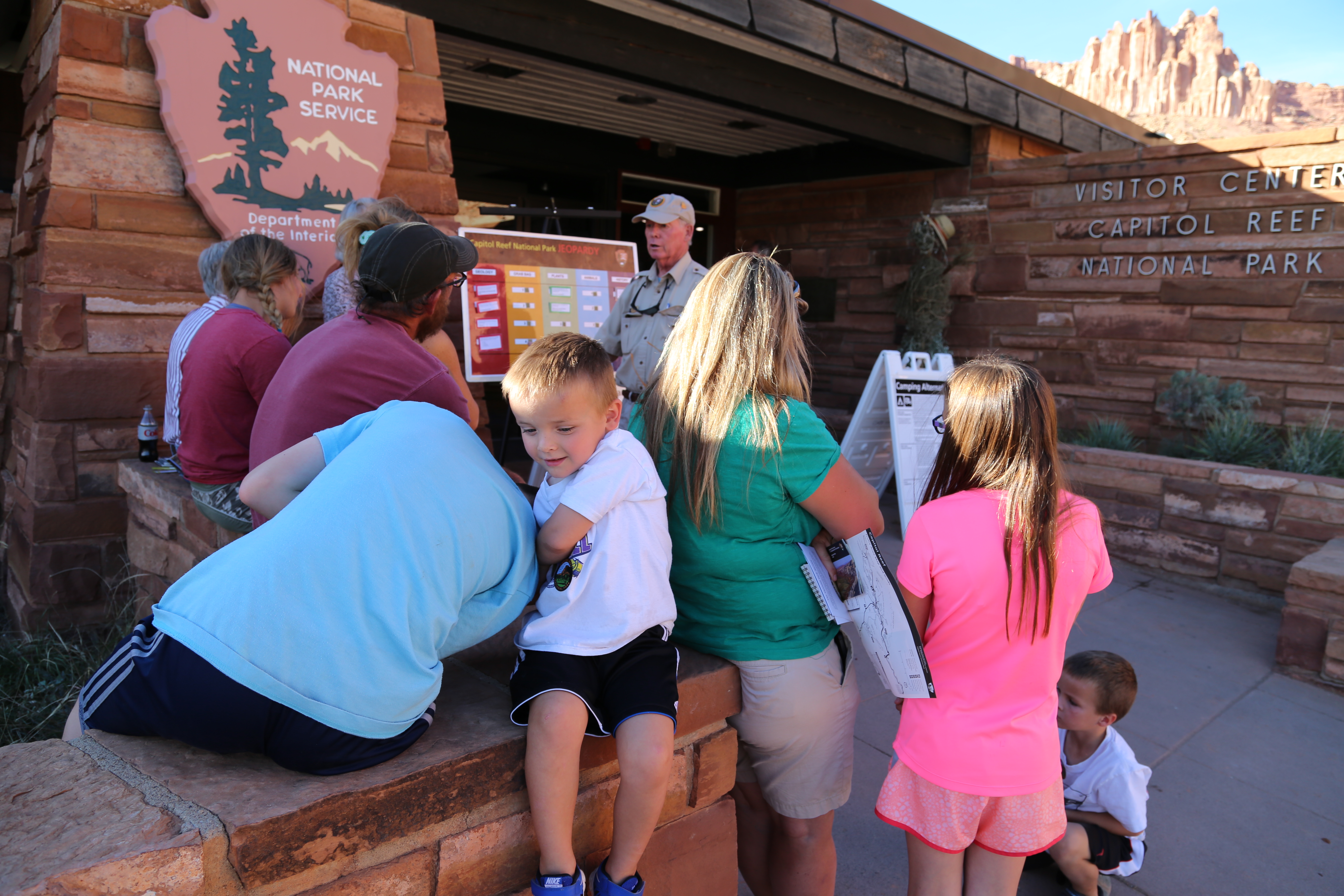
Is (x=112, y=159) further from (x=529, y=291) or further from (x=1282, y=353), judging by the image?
(x=1282, y=353)

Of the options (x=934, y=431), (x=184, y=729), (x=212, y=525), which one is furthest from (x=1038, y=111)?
(x=184, y=729)

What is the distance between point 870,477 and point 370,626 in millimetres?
4864

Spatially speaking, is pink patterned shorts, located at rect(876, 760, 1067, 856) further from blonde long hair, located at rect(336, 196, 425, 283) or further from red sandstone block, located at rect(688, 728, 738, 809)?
blonde long hair, located at rect(336, 196, 425, 283)

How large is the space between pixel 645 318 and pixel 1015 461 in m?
2.62

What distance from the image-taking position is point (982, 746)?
1672 millimetres

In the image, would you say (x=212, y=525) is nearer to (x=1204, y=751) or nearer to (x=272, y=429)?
(x=272, y=429)

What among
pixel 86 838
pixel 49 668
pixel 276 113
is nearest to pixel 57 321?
pixel 276 113

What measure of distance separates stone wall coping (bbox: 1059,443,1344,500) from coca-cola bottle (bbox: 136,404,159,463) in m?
5.21

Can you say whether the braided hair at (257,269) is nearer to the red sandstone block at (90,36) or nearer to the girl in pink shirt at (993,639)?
the red sandstone block at (90,36)

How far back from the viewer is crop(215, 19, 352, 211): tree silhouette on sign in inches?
133

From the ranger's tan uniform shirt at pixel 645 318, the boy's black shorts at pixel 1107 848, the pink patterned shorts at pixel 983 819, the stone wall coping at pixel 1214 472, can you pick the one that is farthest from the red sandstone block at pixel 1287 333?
the pink patterned shorts at pixel 983 819

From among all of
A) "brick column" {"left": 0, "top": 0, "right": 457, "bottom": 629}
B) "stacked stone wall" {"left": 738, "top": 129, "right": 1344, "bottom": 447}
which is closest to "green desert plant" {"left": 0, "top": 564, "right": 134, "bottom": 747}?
"brick column" {"left": 0, "top": 0, "right": 457, "bottom": 629}

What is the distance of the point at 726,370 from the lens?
170 centimetres

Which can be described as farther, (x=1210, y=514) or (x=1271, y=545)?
(x=1210, y=514)
